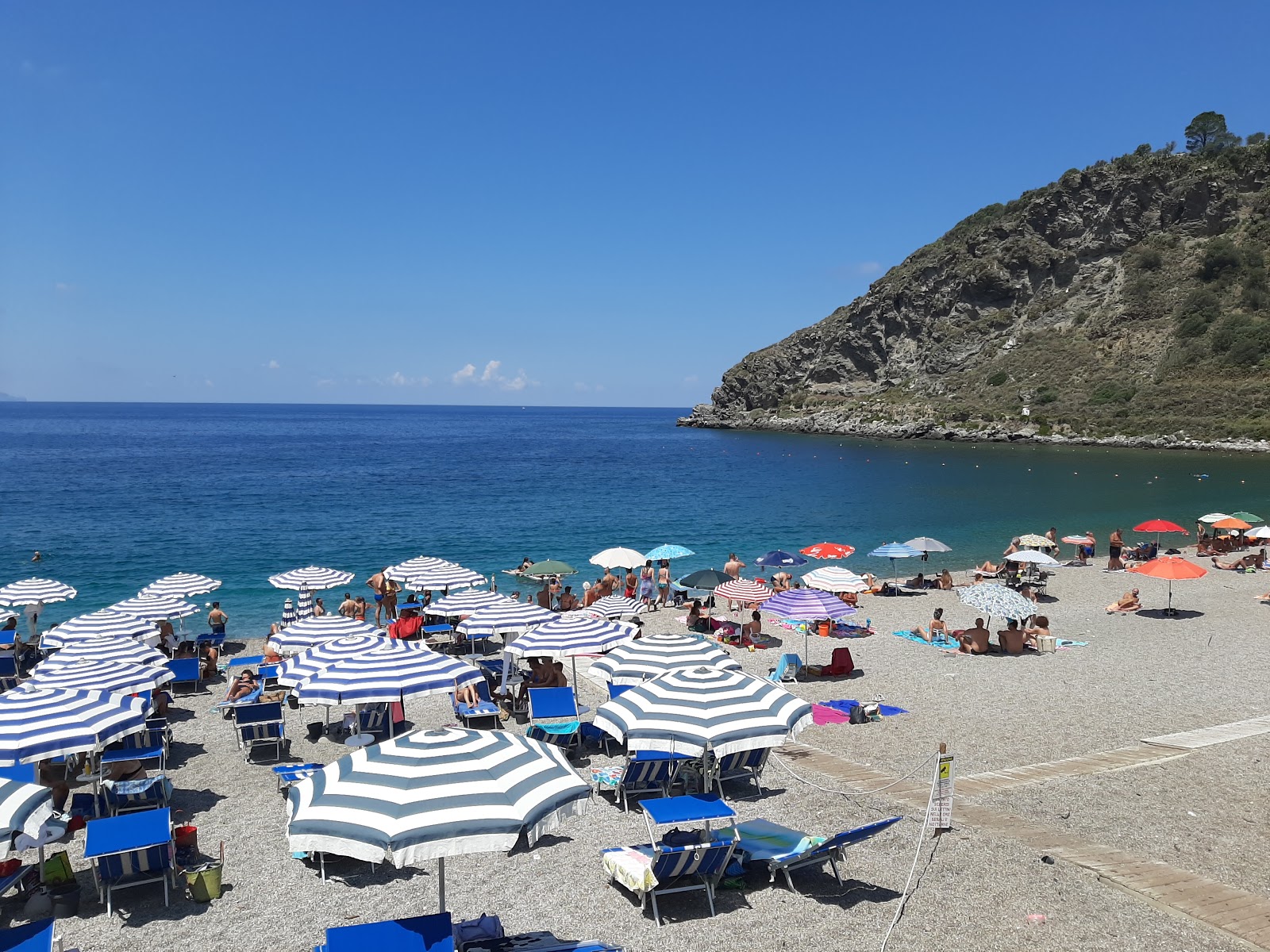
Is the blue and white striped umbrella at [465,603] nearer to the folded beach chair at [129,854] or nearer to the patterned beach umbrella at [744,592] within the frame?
the patterned beach umbrella at [744,592]

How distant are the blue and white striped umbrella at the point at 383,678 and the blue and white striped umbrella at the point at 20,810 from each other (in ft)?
11.4

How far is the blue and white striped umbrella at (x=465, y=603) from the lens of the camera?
17.2m

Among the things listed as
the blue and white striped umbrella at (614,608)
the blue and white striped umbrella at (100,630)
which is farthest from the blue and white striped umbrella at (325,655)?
the blue and white striped umbrella at (614,608)

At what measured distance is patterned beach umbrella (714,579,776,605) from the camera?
1828 cm

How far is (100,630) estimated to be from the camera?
50.3 feet

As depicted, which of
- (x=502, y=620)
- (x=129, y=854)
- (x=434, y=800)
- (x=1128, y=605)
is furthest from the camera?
(x=1128, y=605)

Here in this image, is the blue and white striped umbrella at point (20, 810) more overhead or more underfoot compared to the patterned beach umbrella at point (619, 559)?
more overhead

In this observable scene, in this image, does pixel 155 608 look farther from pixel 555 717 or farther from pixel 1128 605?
pixel 1128 605

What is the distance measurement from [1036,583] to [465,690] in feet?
59.4

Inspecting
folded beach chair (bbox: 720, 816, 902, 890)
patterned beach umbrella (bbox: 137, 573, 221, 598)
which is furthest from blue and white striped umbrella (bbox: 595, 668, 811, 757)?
patterned beach umbrella (bbox: 137, 573, 221, 598)

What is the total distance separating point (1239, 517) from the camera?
103 feet

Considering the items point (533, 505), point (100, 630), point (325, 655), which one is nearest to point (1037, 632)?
point (325, 655)

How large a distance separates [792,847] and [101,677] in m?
9.75

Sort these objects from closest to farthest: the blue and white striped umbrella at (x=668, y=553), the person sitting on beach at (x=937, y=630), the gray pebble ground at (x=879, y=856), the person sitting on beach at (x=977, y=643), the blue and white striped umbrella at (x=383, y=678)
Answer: the gray pebble ground at (x=879, y=856), the blue and white striped umbrella at (x=383, y=678), the person sitting on beach at (x=977, y=643), the person sitting on beach at (x=937, y=630), the blue and white striped umbrella at (x=668, y=553)
